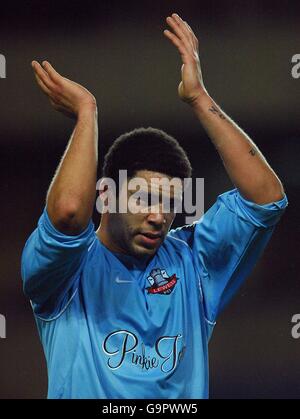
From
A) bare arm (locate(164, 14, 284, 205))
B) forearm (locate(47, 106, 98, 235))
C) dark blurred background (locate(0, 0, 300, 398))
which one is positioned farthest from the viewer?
dark blurred background (locate(0, 0, 300, 398))

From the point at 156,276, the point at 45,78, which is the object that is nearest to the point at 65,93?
the point at 45,78

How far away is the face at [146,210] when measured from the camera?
56.6 inches

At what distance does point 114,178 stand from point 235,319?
20.7 inches

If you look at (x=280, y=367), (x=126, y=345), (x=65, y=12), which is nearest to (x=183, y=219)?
(x=126, y=345)

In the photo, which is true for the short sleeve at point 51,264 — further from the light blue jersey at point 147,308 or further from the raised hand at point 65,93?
the raised hand at point 65,93

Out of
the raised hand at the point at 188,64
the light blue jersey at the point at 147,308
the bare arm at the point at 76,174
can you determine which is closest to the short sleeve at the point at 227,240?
the light blue jersey at the point at 147,308

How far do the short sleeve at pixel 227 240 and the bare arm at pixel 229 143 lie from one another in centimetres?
3

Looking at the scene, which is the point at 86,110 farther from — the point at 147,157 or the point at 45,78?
the point at 147,157

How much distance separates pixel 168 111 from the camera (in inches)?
69.1

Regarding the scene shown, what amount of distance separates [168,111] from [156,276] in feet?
1.49

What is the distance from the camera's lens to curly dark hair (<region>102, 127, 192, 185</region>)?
1.46m

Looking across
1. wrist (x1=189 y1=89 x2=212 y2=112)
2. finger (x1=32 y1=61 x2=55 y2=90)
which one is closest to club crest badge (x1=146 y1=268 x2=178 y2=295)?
wrist (x1=189 y1=89 x2=212 y2=112)

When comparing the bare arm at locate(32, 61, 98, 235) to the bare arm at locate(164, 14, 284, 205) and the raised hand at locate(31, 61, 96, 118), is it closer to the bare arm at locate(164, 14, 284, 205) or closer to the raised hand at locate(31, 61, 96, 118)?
the raised hand at locate(31, 61, 96, 118)

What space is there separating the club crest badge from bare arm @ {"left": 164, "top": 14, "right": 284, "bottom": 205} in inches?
9.4
